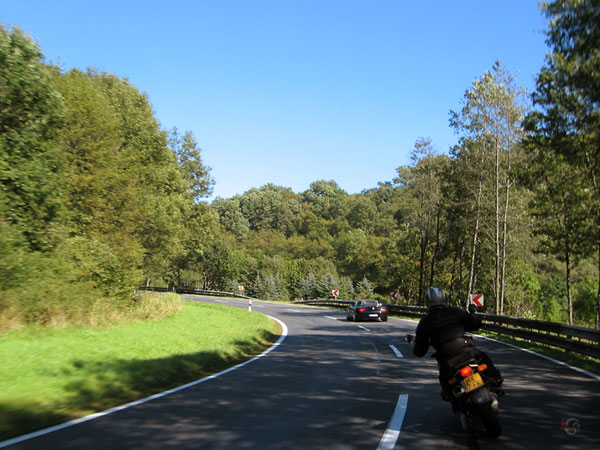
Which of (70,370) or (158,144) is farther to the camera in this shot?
(158,144)

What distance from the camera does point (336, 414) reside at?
21.8 ft

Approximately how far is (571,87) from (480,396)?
1352 cm

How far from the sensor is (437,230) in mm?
45594

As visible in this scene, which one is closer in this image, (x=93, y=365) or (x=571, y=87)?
(x=93, y=365)

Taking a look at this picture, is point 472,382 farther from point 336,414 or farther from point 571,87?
point 571,87

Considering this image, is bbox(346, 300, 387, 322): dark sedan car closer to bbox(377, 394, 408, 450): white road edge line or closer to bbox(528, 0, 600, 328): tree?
bbox(528, 0, 600, 328): tree

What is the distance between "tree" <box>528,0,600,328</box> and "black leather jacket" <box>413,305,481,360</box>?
36.1 feet

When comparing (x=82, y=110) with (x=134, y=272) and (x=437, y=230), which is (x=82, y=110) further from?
(x=437, y=230)

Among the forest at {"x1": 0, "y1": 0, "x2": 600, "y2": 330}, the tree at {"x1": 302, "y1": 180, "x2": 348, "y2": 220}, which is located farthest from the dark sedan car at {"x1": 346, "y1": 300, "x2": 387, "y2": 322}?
the tree at {"x1": 302, "y1": 180, "x2": 348, "y2": 220}

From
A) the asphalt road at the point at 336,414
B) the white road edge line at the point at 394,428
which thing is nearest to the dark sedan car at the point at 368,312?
the asphalt road at the point at 336,414

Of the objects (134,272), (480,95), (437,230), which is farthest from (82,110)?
(437,230)

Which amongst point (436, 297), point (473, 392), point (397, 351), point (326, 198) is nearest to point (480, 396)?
point (473, 392)

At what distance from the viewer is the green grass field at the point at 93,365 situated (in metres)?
7.04

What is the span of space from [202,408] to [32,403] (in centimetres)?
244
